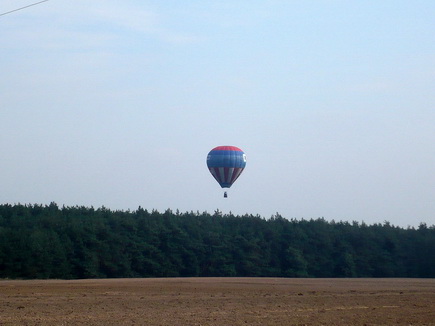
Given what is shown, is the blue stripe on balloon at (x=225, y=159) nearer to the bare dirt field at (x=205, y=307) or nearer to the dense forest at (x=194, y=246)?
the dense forest at (x=194, y=246)

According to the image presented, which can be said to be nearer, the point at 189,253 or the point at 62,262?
the point at 62,262

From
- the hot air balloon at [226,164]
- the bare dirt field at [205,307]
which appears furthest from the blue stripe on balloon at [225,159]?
the bare dirt field at [205,307]

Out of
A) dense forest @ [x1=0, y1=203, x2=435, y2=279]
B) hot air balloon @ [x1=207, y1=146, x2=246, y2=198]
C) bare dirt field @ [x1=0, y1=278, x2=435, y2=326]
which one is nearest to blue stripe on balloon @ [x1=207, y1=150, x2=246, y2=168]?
hot air balloon @ [x1=207, y1=146, x2=246, y2=198]

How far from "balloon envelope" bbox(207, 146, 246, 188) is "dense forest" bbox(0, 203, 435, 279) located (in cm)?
744

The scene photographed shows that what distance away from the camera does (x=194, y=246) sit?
78.5m

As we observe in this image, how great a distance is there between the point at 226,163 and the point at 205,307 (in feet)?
141

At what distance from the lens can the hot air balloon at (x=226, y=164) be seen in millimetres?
75250

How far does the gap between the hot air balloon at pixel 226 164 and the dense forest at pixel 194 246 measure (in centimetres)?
741

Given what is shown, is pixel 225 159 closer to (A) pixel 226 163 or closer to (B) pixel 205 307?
(A) pixel 226 163

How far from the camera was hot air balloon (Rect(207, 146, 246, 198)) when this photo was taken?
7525cm

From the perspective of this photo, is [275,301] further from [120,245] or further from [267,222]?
[267,222]

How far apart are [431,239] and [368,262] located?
8.90m

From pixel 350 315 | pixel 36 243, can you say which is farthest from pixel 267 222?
pixel 350 315

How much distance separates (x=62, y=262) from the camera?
67.6m
